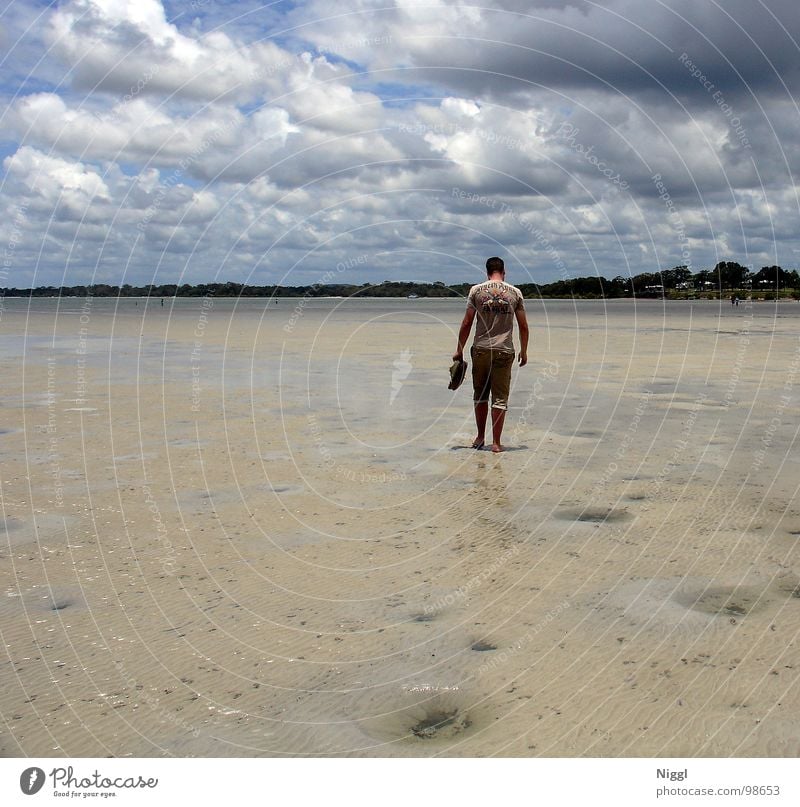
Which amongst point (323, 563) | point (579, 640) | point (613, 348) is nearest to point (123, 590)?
point (323, 563)

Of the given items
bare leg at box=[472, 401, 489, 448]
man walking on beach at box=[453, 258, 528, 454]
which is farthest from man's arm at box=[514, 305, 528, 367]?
bare leg at box=[472, 401, 489, 448]

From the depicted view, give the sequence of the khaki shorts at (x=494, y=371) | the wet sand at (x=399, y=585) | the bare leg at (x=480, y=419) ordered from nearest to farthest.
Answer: the wet sand at (x=399, y=585) < the khaki shorts at (x=494, y=371) < the bare leg at (x=480, y=419)

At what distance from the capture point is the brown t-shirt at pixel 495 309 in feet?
31.9

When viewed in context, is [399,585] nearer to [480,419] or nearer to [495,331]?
[495,331]

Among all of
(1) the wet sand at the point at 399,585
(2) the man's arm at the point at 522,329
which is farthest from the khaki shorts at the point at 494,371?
(1) the wet sand at the point at 399,585

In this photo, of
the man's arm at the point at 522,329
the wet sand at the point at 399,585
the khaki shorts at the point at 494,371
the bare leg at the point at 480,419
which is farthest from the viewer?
the bare leg at the point at 480,419

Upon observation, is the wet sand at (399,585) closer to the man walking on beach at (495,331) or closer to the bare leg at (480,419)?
the bare leg at (480,419)

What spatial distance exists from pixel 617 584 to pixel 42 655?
364 centimetres

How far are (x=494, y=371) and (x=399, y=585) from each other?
16.1ft

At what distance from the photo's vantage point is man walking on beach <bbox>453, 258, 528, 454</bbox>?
383 inches

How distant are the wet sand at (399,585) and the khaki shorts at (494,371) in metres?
0.68

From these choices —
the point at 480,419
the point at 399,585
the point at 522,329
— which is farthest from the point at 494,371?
the point at 399,585

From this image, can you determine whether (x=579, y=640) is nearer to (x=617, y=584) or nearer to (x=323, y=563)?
(x=617, y=584)

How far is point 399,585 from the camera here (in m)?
5.51
